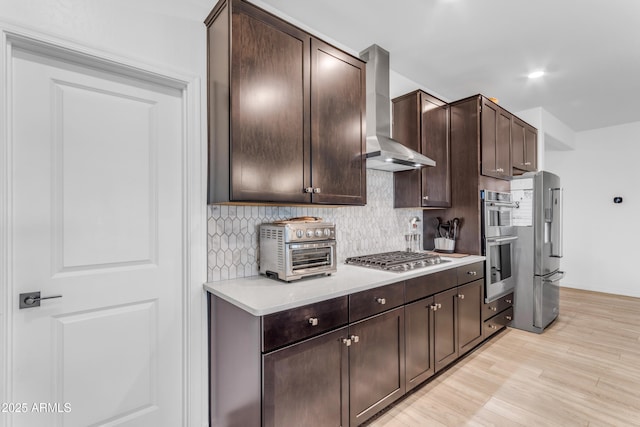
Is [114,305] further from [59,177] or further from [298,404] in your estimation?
[298,404]

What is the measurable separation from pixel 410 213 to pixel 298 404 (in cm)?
241

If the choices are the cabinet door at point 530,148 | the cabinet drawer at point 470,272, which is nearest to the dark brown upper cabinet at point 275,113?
the cabinet drawer at point 470,272

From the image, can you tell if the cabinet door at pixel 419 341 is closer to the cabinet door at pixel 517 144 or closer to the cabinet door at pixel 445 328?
the cabinet door at pixel 445 328

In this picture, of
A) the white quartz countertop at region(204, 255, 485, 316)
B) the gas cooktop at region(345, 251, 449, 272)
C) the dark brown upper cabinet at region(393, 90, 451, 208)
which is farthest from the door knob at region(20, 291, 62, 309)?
the dark brown upper cabinet at region(393, 90, 451, 208)

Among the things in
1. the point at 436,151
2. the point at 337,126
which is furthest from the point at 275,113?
the point at 436,151

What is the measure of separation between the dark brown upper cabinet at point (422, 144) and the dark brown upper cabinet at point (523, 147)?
47.3 inches

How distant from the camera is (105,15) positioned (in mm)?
1541

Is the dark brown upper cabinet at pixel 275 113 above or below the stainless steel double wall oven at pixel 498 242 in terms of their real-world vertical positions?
above

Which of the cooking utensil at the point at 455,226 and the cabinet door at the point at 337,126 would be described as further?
the cooking utensil at the point at 455,226

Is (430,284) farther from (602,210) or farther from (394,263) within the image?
(602,210)

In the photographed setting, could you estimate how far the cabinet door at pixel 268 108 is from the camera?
164 cm

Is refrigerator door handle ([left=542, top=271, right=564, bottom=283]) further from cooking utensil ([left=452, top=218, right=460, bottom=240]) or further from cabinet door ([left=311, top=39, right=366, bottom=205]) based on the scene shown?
cabinet door ([left=311, top=39, right=366, bottom=205])

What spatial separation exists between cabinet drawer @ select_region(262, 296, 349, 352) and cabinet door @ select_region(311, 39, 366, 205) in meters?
0.68

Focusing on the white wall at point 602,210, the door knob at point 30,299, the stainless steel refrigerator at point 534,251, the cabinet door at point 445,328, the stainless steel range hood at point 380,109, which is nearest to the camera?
the door knob at point 30,299
